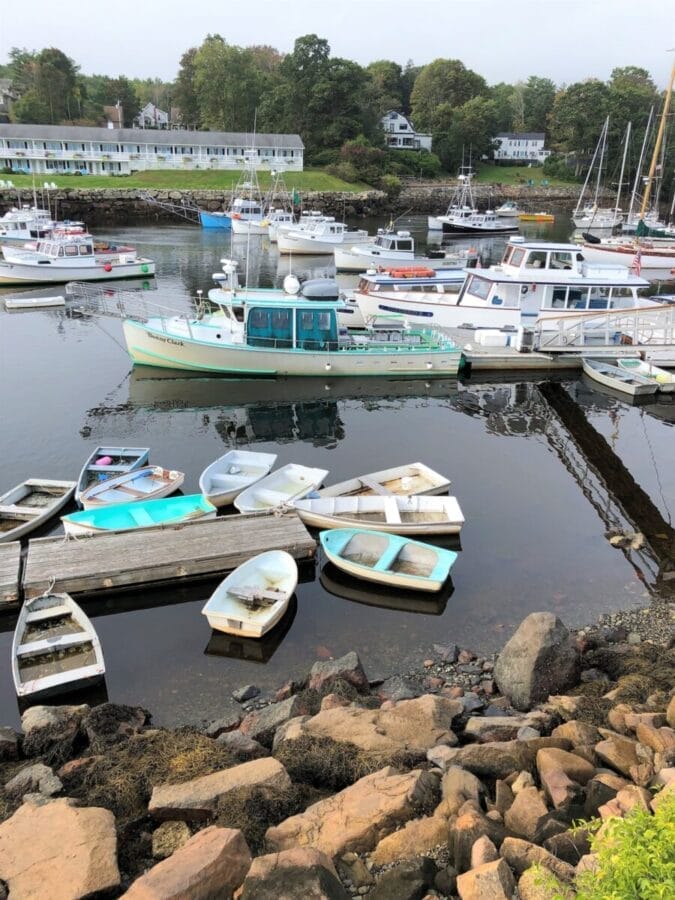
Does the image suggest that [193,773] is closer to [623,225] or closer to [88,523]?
[88,523]

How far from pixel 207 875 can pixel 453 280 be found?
30941 mm

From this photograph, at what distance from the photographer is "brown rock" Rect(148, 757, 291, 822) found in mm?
6562

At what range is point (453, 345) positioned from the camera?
84.4 ft

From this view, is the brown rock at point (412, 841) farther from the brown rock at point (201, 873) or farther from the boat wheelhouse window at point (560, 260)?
the boat wheelhouse window at point (560, 260)

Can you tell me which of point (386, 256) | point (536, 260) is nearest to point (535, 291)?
point (536, 260)

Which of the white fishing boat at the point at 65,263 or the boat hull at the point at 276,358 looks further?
the white fishing boat at the point at 65,263

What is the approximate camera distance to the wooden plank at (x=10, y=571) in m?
12.1

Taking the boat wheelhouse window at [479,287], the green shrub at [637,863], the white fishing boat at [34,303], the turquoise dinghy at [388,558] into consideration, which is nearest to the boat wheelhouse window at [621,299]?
the boat wheelhouse window at [479,287]

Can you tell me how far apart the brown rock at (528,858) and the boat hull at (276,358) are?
67.8 feet

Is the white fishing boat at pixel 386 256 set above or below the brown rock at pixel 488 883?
above

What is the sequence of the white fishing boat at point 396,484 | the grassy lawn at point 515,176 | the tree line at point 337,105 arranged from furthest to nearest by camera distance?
the grassy lawn at point 515,176
the tree line at point 337,105
the white fishing boat at point 396,484

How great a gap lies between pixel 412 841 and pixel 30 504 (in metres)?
13.1

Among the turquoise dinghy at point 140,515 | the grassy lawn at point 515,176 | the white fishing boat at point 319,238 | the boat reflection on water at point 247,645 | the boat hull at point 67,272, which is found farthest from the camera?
the grassy lawn at point 515,176

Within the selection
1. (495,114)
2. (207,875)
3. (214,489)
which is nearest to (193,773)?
(207,875)
